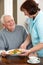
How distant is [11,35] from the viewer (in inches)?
110

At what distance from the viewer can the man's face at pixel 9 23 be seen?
8.84 feet

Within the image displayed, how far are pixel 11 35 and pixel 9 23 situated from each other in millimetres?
195

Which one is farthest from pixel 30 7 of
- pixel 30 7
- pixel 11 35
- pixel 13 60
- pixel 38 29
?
pixel 11 35

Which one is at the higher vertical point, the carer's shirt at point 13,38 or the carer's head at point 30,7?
the carer's head at point 30,7

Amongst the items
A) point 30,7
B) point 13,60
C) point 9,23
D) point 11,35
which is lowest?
point 13,60

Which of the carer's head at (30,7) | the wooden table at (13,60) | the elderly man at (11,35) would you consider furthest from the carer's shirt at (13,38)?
the carer's head at (30,7)

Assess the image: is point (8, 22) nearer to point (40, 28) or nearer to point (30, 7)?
point (30, 7)

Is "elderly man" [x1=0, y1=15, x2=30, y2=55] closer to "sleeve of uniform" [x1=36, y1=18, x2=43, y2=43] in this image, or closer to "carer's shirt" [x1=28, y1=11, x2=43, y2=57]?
"carer's shirt" [x1=28, y1=11, x2=43, y2=57]

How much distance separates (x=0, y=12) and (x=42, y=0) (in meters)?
0.92

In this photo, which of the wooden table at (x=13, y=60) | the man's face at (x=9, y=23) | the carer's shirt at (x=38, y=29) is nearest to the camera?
the wooden table at (x=13, y=60)

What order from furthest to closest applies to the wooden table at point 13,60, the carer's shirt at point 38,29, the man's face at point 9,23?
the man's face at point 9,23 < the carer's shirt at point 38,29 < the wooden table at point 13,60

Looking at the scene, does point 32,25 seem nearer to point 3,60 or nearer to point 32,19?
point 32,19

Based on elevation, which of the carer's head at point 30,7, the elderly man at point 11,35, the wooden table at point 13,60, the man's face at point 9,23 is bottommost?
the wooden table at point 13,60

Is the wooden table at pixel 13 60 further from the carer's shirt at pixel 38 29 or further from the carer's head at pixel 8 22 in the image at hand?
the carer's head at pixel 8 22
